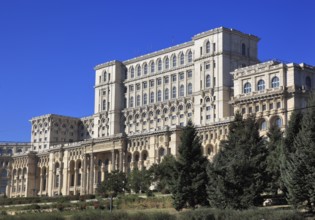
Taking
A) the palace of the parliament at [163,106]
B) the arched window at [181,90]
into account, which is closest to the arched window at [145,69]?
the palace of the parliament at [163,106]

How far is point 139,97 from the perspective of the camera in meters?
151

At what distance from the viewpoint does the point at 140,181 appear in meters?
104

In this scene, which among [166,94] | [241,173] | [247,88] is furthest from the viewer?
[166,94]

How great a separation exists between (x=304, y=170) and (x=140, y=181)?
55.8 metres

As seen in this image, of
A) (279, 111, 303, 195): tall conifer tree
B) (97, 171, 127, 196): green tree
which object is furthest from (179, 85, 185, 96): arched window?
(279, 111, 303, 195): tall conifer tree

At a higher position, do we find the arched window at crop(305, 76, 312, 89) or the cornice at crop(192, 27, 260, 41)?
the cornice at crop(192, 27, 260, 41)

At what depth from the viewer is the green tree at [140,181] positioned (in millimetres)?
101562

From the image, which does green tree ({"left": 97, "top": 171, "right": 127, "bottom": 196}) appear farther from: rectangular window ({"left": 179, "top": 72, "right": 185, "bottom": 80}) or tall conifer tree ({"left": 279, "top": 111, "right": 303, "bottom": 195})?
tall conifer tree ({"left": 279, "top": 111, "right": 303, "bottom": 195})

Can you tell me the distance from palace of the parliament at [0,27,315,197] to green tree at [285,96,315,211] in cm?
4936

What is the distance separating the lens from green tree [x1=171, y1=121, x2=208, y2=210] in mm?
63969

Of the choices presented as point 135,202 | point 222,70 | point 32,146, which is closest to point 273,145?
point 135,202

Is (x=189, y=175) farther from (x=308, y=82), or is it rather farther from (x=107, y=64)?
(x=107, y=64)

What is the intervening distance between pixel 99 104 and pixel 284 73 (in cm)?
6511

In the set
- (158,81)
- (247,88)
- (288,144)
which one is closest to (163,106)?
(158,81)
